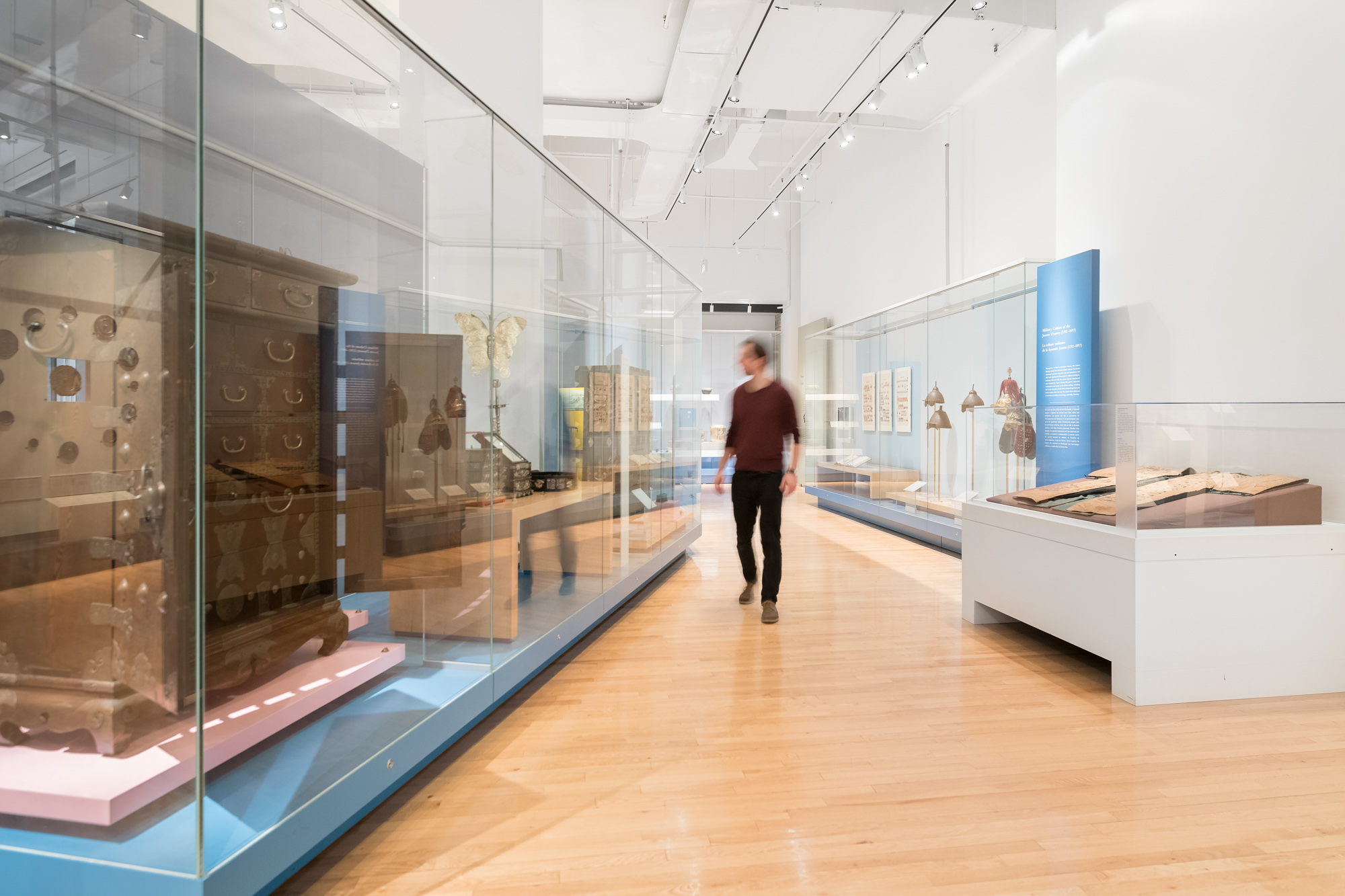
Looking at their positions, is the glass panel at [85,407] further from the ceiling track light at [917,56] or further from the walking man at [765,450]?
the ceiling track light at [917,56]

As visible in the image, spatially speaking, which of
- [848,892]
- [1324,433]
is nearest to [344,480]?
[848,892]

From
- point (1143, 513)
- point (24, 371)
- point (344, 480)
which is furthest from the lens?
point (1143, 513)

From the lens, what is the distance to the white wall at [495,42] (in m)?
3.82

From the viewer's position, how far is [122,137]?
5.11ft

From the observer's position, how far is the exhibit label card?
9.27 meters

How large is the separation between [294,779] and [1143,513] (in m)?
3.28

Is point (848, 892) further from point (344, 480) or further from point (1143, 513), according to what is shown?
point (1143, 513)

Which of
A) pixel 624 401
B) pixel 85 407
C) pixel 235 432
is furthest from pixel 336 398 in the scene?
pixel 624 401

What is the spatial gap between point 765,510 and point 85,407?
3.35m

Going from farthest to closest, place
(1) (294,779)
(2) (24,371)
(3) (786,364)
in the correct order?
(3) (786,364) < (1) (294,779) < (2) (24,371)

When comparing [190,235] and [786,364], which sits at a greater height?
[786,364]

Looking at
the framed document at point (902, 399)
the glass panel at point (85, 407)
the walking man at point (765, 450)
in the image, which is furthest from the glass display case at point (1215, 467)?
the framed document at point (902, 399)

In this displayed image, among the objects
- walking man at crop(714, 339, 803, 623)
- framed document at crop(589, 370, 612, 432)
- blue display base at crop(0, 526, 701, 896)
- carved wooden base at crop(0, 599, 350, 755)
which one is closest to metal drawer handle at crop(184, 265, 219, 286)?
carved wooden base at crop(0, 599, 350, 755)

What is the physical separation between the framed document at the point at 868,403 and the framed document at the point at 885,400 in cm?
18
